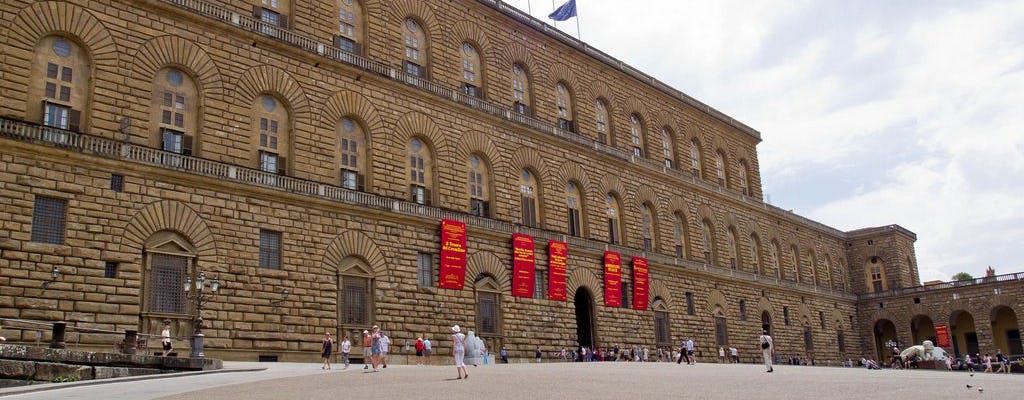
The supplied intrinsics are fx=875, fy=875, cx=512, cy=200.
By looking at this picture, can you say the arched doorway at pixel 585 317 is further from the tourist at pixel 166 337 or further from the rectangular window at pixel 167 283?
the tourist at pixel 166 337

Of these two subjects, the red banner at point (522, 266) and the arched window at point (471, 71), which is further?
the arched window at point (471, 71)

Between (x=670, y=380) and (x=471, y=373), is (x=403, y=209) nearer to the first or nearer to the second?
(x=471, y=373)

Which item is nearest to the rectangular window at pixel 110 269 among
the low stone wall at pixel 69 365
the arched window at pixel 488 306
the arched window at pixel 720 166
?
the low stone wall at pixel 69 365

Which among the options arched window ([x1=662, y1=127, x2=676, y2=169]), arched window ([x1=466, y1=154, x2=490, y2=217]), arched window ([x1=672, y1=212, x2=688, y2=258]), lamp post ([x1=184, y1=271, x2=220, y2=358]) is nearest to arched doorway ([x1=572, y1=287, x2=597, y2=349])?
arched window ([x1=466, y1=154, x2=490, y2=217])

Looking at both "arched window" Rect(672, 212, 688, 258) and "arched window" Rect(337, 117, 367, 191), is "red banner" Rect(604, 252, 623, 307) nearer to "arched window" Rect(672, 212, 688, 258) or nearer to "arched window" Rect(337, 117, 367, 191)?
"arched window" Rect(672, 212, 688, 258)

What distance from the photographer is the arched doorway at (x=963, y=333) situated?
5353 cm

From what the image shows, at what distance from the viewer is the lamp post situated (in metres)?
18.7

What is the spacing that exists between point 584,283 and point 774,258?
64.3 feet

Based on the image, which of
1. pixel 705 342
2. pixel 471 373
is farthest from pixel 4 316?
pixel 705 342

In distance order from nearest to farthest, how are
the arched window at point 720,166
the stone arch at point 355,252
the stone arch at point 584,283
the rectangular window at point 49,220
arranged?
the rectangular window at point 49,220 < the stone arch at point 355,252 < the stone arch at point 584,283 < the arched window at point 720,166

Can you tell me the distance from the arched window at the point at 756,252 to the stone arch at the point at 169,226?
31923mm

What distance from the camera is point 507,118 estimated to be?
105 feet

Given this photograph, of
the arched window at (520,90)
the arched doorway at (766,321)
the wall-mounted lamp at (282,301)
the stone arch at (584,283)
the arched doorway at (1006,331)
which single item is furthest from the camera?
the arched doorway at (1006,331)

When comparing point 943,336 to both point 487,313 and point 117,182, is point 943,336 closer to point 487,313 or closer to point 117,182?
point 487,313
